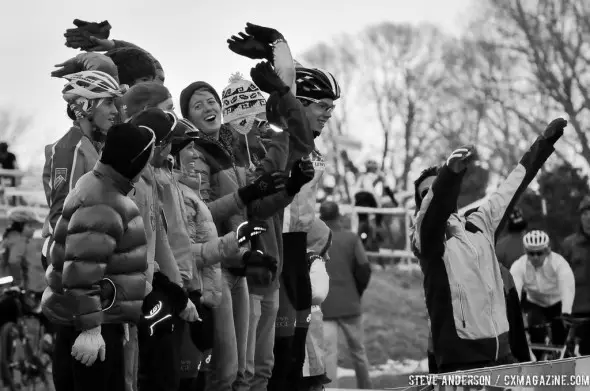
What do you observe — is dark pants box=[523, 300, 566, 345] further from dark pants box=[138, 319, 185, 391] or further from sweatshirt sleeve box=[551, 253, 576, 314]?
dark pants box=[138, 319, 185, 391]

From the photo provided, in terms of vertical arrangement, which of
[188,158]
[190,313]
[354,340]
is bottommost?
[354,340]

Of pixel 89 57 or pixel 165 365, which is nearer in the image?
pixel 165 365

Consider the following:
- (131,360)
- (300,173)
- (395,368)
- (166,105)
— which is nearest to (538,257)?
(395,368)

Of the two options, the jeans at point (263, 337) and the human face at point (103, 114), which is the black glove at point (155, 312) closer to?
the human face at point (103, 114)

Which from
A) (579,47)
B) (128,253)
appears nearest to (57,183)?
(128,253)

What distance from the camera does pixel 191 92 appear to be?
9.59 m

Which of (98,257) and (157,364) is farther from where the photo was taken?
(157,364)

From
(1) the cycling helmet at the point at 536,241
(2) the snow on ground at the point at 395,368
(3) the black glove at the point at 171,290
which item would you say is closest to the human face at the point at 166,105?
(3) the black glove at the point at 171,290

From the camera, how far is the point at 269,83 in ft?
30.4

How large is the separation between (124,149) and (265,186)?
6.41ft

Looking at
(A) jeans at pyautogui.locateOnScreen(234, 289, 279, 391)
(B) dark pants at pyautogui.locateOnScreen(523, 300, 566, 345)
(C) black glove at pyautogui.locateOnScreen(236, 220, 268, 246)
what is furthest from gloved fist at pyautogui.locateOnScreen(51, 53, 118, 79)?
(B) dark pants at pyautogui.locateOnScreen(523, 300, 566, 345)

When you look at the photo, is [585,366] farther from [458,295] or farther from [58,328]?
[58,328]

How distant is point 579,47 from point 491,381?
30.0 metres

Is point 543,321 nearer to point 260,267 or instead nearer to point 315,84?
point 315,84
